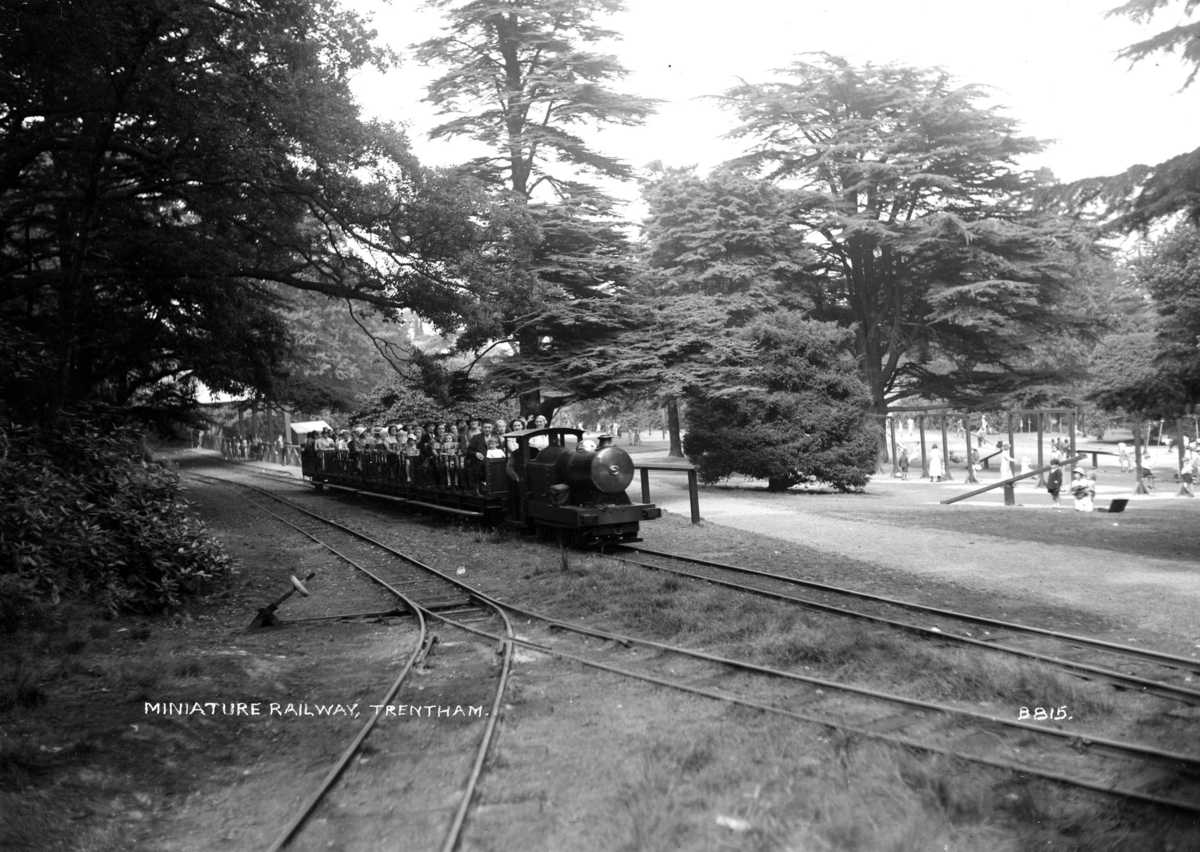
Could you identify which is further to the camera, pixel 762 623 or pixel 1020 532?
pixel 1020 532

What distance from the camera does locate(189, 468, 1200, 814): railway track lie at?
421cm

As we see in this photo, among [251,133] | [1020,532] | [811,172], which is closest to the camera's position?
[251,133]

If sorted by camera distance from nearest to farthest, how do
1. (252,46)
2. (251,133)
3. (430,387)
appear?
1. (252,46)
2. (251,133)
3. (430,387)

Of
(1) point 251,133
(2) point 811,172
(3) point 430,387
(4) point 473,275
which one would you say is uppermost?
(2) point 811,172

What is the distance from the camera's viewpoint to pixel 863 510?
18156mm

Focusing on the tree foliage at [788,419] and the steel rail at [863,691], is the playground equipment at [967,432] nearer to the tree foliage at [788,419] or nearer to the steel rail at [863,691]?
the tree foliage at [788,419]

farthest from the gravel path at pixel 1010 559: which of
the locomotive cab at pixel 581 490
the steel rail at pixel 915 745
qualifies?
the steel rail at pixel 915 745

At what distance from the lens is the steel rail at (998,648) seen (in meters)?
5.61

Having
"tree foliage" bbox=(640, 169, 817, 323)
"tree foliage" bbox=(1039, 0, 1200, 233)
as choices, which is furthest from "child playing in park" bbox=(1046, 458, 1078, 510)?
"tree foliage" bbox=(640, 169, 817, 323)

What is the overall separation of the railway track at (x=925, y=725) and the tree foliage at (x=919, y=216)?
84.0 ft

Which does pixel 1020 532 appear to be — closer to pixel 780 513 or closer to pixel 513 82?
pixel 780 513

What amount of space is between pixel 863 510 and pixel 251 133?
13.4 metres

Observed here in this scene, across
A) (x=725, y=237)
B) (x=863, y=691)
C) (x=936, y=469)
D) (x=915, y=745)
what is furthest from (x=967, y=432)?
(x=915, y=745)

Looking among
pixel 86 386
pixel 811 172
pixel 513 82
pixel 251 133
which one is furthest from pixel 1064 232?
pixel 86 386
